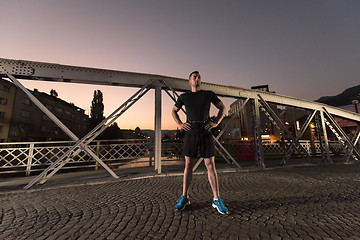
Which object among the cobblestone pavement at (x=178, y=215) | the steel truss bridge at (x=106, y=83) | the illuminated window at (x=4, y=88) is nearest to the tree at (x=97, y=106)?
the illuminated window at (x=4, y=88)

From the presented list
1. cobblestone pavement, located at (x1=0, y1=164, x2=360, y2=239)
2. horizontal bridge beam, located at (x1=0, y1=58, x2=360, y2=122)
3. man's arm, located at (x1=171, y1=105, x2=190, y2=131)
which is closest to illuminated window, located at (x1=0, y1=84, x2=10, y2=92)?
horizontal bridge beam, located at (x1=0, y1=58, x2=360, y2=122)

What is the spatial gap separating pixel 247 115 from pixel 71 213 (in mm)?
43230

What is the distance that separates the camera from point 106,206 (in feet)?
8.23

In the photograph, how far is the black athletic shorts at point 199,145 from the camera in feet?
7.55

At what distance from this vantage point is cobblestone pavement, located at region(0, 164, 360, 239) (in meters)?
1.70

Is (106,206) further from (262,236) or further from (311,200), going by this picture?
(311,200)

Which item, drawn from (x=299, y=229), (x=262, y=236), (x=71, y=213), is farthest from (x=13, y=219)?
(x=299, y=229)

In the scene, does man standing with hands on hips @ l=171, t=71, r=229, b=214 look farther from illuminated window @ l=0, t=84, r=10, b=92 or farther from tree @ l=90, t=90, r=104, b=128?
tree @ l=90, t=90, r=104, b=128

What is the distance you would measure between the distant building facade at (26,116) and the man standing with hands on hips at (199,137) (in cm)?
3497

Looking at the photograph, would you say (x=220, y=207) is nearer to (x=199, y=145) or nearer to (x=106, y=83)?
(x=199, y=145)

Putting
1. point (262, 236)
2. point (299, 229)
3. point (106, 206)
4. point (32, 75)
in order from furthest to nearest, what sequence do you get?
point (32, 75) < point (106, 206) < point (299, 229) < point (262, 236)

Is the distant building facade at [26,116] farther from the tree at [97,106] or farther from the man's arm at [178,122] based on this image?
the man's arm at [178,122]

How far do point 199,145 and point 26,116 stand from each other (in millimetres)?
44416

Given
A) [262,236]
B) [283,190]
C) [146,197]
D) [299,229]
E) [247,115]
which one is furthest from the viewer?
[247,115]
